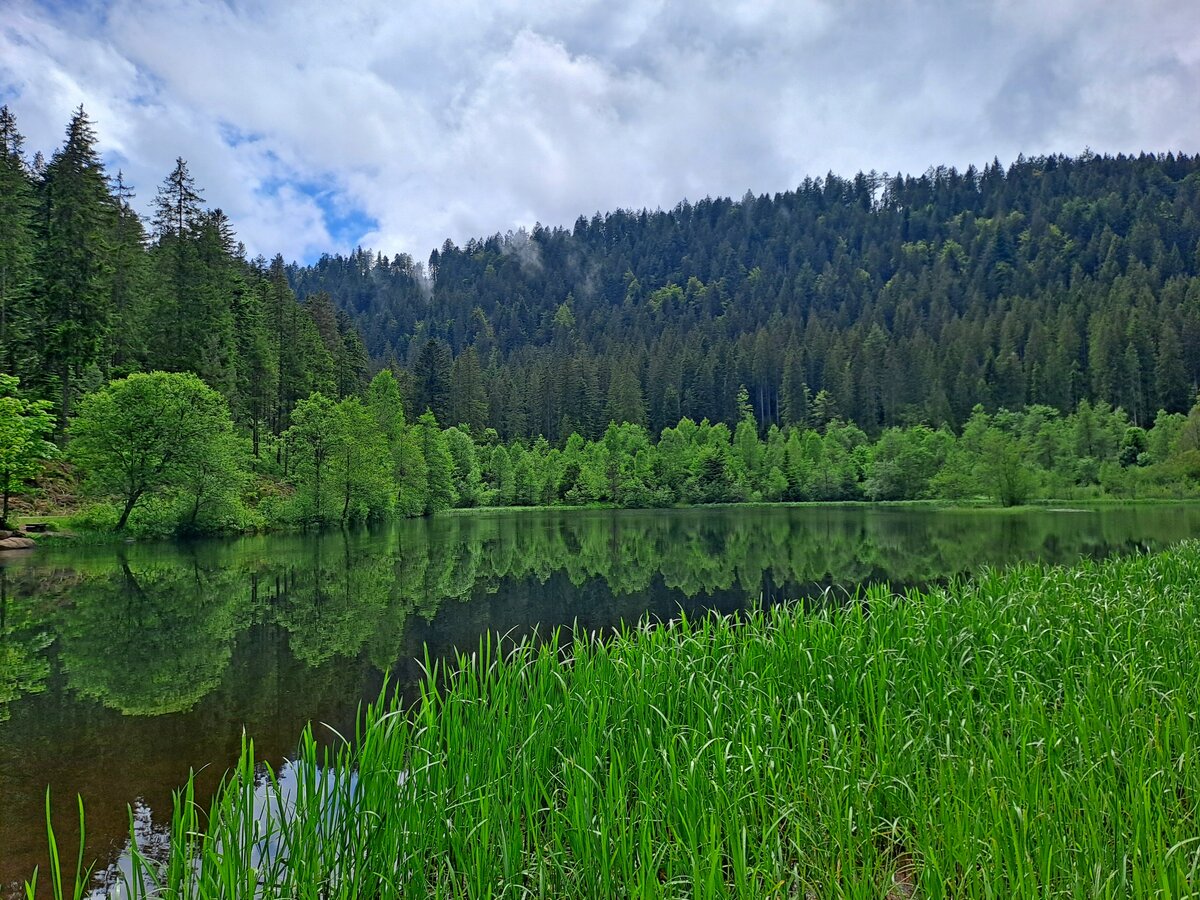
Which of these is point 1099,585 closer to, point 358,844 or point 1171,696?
point 1171,696

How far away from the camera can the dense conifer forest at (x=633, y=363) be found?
35.9m

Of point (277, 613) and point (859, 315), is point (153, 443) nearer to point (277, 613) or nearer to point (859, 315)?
point (277, 613)

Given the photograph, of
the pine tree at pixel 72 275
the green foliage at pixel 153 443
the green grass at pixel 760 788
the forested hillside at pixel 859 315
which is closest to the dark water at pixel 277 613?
the green grass at pixel 760 788

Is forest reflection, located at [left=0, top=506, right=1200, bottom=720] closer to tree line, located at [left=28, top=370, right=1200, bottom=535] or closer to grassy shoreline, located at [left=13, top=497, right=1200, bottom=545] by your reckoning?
grassy shoreline, located at [left=13, top=497, right=1200, bottom=545]

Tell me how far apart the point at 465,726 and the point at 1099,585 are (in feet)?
31.2

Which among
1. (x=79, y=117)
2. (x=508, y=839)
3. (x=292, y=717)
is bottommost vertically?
(x=292, y=717)

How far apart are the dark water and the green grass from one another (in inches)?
75.5

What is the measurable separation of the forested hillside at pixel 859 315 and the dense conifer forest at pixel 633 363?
653 millimetres

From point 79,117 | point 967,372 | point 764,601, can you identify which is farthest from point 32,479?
point 967,372

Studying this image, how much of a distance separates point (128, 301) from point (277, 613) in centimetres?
4131

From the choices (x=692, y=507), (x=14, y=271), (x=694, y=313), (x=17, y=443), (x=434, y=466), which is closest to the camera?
(x=17, y=443)

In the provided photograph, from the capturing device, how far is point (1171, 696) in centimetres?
516

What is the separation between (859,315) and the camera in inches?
5325

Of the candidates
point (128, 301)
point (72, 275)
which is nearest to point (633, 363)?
point (128, 301)
